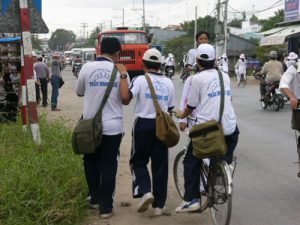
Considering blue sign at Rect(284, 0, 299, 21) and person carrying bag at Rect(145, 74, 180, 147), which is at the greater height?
blue sign at Rect(284, 0, 299, 21)

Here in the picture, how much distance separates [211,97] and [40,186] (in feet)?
6.40

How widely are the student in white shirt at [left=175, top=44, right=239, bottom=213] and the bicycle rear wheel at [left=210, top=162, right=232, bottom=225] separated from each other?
0.63ft

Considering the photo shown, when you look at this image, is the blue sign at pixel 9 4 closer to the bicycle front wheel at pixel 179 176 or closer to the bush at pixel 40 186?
the bush at pixel 40 186

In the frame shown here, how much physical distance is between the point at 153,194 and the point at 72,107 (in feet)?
41.1

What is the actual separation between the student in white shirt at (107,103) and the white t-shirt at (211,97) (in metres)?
0.75

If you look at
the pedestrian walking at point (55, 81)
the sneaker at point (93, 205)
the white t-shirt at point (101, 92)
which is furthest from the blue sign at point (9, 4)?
the pedestrian walking at point (55, 81)

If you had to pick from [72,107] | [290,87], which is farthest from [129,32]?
[290,87]

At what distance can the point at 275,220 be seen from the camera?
5.45 metres

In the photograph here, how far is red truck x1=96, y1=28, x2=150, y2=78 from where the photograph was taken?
82.2 feet

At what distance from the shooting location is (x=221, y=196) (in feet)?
16.1

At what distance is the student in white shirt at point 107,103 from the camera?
5387 mm

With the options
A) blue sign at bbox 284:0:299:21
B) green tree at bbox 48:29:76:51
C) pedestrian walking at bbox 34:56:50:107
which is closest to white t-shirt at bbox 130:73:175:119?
pedestrian walking at bbox 34:56:50:107

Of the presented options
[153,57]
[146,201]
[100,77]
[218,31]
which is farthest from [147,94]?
[218,31]

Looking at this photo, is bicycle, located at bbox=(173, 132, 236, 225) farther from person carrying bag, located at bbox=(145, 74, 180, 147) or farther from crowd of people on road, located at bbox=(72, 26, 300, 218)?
person carrying bag, located at bbox=(145, 74, 180, 147)
